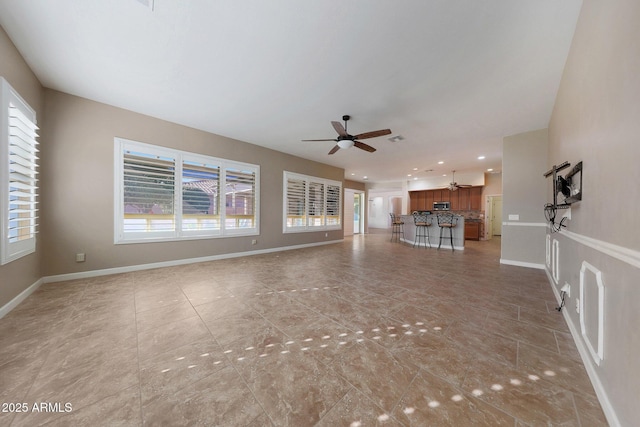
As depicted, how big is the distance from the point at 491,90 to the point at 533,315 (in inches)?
113

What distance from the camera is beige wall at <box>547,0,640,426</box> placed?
979 millimetres

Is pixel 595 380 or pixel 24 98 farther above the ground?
pixel 24 98

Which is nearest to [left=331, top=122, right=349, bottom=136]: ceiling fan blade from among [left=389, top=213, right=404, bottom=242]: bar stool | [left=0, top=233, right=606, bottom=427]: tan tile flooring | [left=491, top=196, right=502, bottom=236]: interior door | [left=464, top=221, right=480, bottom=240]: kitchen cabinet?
[left=0, top=233, right=606, bottom=427]: tan tile flooring

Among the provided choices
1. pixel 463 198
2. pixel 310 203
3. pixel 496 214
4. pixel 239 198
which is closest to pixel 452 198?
pixel 463 198

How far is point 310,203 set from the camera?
7086 mm

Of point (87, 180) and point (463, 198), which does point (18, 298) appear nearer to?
point (87, 180)

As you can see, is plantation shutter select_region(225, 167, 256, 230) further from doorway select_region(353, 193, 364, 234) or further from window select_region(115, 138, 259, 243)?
doorway select_region(353, 193, 364, 234)

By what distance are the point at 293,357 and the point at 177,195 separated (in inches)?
159

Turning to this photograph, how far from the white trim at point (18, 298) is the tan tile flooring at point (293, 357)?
0.25 ft

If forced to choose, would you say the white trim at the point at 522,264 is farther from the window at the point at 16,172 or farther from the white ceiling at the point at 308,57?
the window at the point at 16,172

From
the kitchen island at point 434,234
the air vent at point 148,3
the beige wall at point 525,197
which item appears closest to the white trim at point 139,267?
the air vent at point 148,3

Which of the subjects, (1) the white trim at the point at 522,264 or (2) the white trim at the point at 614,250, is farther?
(1) the white trim at the point at 522,264

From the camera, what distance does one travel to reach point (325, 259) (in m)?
5.11

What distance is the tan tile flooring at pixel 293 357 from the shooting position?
1177 mm
